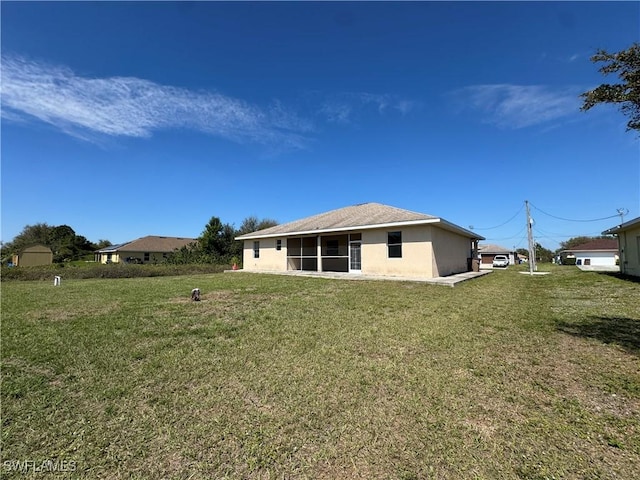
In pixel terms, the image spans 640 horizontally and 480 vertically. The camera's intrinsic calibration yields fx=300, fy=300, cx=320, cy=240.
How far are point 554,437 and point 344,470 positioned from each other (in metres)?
1.69

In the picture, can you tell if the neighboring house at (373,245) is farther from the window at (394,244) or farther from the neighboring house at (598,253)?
the neighboring house at (598,253)

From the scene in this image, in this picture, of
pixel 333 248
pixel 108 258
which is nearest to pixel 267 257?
pixel 333 248

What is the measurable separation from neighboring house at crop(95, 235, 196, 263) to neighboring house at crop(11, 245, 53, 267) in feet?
20.1

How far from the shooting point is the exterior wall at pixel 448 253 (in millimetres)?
13959

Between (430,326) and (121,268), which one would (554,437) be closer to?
(430,326)

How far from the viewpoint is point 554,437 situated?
2.34m

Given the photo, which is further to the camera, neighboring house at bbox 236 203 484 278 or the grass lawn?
neighboring house at bbox 236 203 484 278

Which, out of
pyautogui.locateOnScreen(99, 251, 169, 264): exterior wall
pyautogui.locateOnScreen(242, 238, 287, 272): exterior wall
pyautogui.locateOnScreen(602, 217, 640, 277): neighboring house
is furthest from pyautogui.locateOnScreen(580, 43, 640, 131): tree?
pyautogui.locateOnScreen(99, 251, 169, 264): exterior wall

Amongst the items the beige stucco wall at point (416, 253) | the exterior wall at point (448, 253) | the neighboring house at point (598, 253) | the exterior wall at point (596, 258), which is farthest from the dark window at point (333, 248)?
the neighboring house at point (598, 253)

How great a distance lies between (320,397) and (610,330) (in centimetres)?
558

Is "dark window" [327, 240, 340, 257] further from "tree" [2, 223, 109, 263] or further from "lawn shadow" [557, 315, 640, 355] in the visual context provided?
"tree" [2, 223, 109, 263]

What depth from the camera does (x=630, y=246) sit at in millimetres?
16750

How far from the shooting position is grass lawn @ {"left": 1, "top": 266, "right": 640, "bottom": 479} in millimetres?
2117

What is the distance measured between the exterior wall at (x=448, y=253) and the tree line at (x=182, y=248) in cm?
1701
